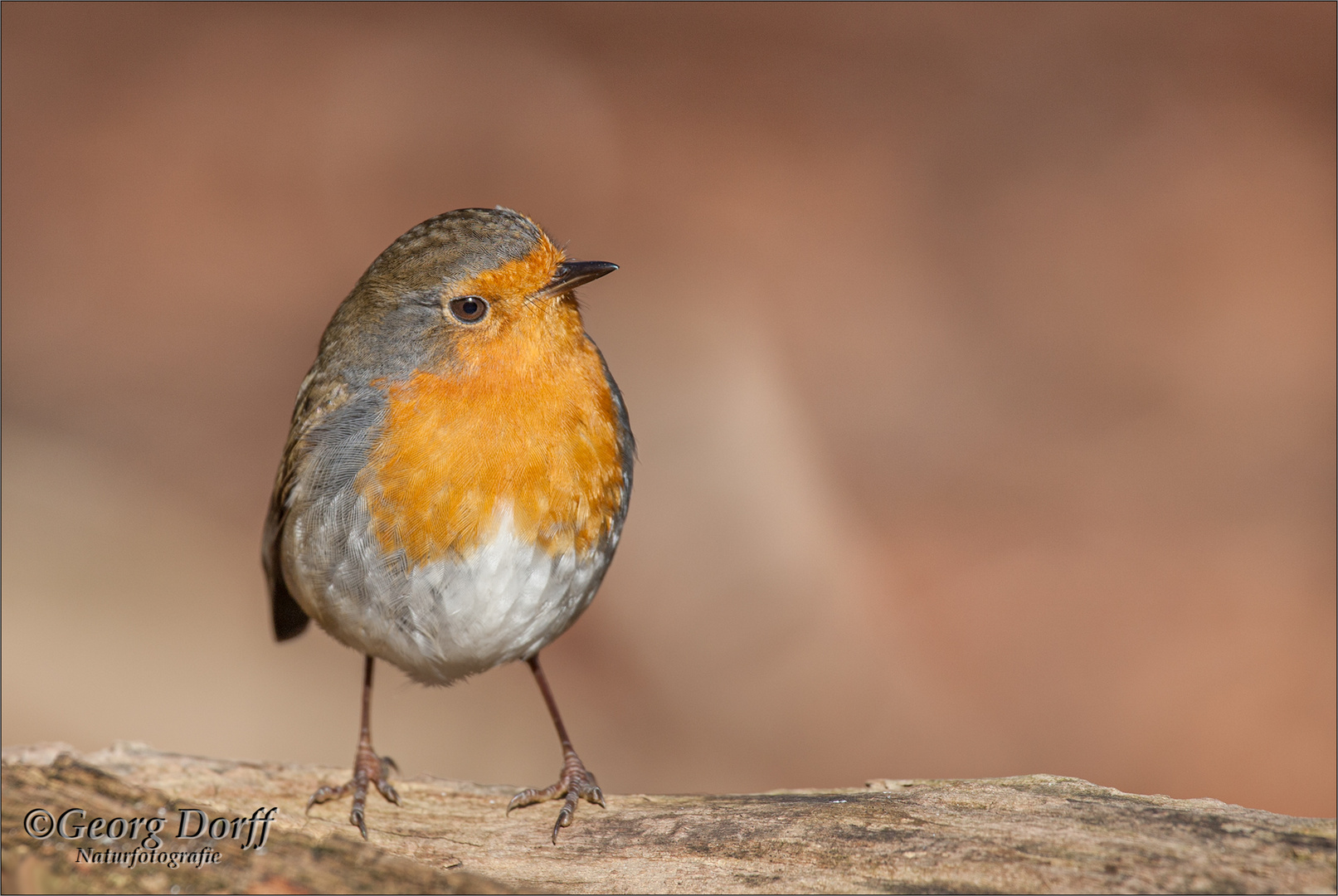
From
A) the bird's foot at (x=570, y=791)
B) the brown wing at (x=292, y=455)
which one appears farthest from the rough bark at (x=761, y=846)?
the brown wing at (x=292, y=455)

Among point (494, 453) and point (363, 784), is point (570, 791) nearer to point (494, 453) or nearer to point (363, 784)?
point (363, 784)

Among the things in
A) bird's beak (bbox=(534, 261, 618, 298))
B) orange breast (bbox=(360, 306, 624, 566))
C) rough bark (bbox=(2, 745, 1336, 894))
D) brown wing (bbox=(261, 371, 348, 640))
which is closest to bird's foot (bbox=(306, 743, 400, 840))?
rough bark (bbox=(2, 745, 1336, 894))

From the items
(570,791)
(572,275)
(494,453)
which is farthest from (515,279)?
(570,791)

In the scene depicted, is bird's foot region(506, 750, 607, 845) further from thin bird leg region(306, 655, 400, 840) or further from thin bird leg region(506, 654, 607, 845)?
thin bird leg region(306, 655, 400, 840)

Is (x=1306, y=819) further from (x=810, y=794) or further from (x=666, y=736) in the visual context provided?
(x=666, y=736)

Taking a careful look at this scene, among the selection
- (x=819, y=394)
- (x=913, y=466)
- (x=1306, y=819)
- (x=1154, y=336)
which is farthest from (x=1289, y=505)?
(x=1306, y=819)

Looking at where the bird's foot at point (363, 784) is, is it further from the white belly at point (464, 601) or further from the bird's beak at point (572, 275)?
the bird's beak at point (572, 275)

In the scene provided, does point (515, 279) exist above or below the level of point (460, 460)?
above
